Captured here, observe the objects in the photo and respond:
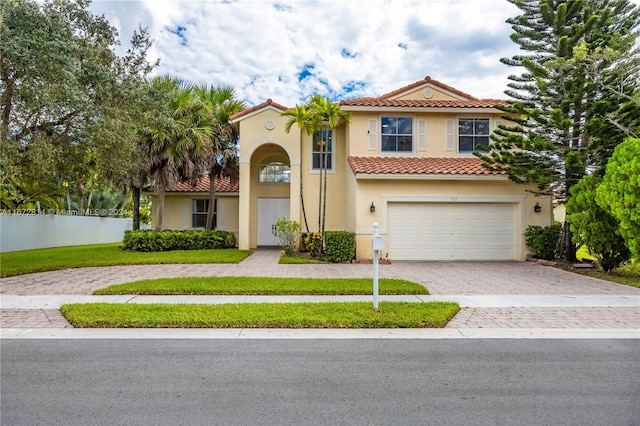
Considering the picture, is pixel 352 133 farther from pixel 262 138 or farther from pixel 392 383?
pixel 392 383

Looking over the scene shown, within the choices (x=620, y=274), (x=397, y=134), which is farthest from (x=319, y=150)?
(x=620, y=274)

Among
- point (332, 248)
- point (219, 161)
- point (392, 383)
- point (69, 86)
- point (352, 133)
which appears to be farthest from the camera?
point (219, 161)

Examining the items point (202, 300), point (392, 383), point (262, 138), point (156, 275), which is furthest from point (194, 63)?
point (392, 383)

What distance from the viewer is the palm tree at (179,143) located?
16.3 metres

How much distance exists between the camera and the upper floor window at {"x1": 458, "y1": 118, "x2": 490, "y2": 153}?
51.7 ft

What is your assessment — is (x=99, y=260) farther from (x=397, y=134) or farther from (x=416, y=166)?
(x=397, y=134)

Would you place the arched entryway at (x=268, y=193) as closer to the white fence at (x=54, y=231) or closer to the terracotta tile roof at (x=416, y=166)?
the terracotta tile roof at (x=416, y=166)

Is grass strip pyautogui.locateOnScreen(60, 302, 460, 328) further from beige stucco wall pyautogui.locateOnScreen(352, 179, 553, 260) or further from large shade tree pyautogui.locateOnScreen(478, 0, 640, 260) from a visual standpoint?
large shade tree pyautogui.locateOnScreen(478, 0, 640, 260)

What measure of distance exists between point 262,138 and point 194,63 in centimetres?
438

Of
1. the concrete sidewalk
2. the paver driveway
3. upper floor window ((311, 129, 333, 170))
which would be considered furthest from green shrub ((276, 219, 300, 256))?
upper floor window ((311, 129, 333, 170))

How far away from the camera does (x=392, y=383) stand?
3959 mm

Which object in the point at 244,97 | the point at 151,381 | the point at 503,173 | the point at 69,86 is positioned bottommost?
the point at 151,381

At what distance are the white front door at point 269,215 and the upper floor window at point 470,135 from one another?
8806 mm

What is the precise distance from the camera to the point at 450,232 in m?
14.1
